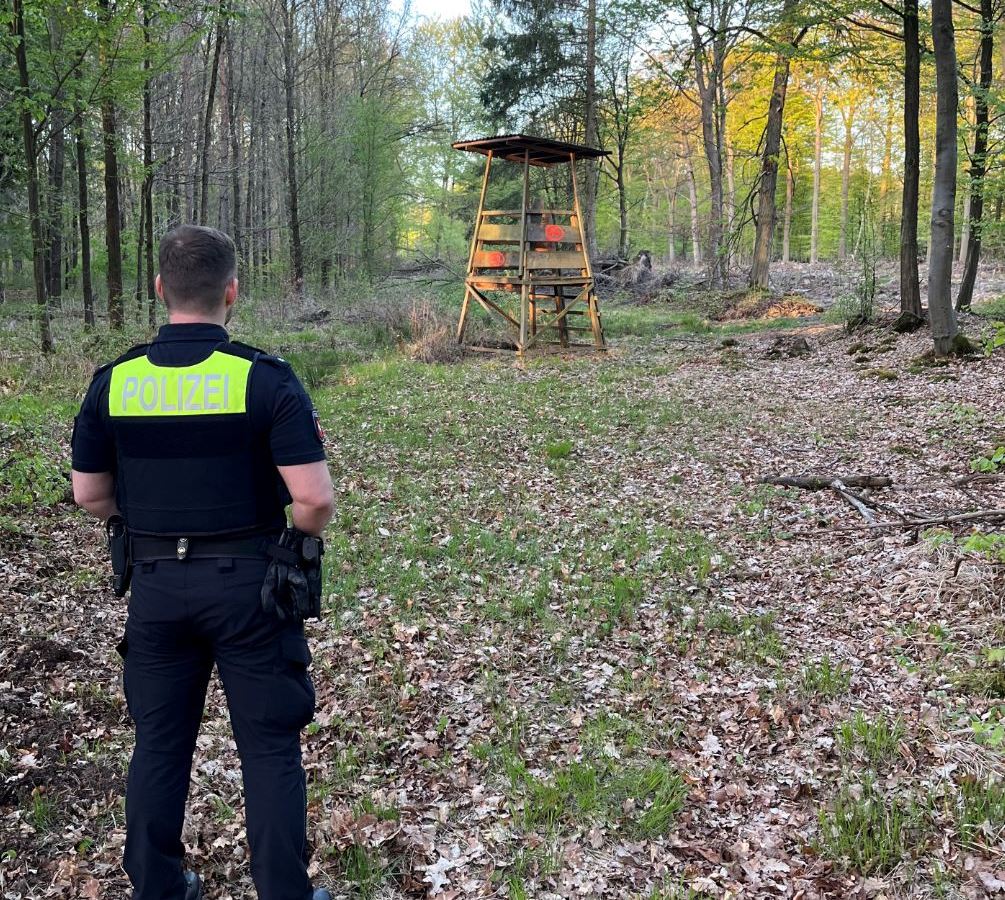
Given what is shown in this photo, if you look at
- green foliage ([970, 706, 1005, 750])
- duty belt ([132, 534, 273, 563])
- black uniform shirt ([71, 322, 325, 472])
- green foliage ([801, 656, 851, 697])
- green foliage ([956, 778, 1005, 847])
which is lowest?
green foliage ([956, 778, 1005, 847])

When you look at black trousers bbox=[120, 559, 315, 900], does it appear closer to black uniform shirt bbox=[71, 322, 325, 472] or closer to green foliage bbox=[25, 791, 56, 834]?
black uniform shirt bbox=[71, 322, 325, 472]

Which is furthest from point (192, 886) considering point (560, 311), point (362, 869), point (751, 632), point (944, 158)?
point (560, 311)

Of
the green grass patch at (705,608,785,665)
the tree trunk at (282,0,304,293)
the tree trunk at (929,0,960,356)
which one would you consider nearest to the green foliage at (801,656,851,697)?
the green grass patch at (705,608,785,665)

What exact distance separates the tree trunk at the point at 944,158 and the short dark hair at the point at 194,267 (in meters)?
11.9

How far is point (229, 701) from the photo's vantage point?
8.77 feet

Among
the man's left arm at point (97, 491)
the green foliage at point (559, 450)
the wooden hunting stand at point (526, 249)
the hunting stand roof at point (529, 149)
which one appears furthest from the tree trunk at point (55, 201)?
the man's left arm at point (97, 491)

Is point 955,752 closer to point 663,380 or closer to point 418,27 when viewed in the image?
point 663,380

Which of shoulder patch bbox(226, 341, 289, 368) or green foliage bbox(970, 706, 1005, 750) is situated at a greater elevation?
shoulder patch bbox(226, 341, 289, 368)

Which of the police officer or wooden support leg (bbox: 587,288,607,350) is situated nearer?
the police officer

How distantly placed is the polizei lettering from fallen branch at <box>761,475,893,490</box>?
261 inches

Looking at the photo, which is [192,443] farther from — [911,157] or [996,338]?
[911,157]

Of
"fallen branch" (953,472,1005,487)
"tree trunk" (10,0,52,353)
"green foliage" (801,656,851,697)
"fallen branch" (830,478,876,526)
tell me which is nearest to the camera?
"green foliage" (801,656,851,697)

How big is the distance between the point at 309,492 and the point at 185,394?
506 mm

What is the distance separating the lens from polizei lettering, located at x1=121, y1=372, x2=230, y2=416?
2.53 metres
